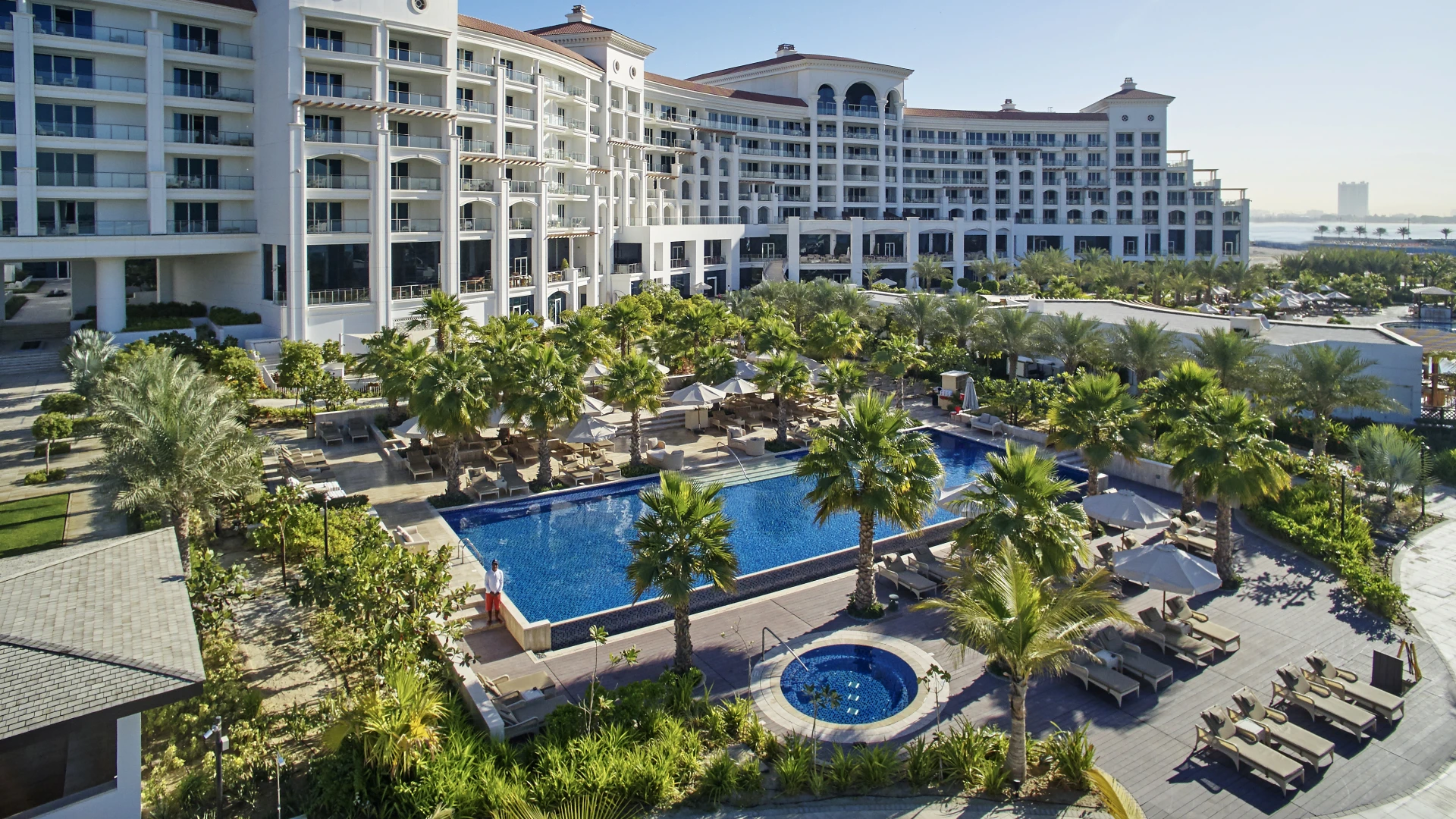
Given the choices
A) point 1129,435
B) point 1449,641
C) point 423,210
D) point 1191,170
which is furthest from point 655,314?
point 1191,170

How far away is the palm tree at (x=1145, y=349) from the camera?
32688 mm

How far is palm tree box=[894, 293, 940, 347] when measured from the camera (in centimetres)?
4284

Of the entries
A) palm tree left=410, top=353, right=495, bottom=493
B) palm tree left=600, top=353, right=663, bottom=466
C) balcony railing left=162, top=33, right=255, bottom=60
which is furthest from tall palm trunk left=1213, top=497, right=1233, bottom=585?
balcony railing left=162, top=33, right=255, bottom=60

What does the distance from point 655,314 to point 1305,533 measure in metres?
35.7

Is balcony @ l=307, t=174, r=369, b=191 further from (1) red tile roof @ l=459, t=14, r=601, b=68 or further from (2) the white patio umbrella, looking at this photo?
(2) the white patio umbrella

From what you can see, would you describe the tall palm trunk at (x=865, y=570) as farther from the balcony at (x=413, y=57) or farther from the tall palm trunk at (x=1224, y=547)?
the balcony at (x=413, y=57)

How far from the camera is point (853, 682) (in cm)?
1642

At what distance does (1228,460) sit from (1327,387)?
10.9 metres

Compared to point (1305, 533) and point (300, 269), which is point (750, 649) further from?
point (300, 269)

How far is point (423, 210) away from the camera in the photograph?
1905 inches

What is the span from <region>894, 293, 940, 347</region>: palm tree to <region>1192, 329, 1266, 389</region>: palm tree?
13795mm

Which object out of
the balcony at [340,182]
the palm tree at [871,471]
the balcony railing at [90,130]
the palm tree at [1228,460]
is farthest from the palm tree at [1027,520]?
the balcony railing at [90,130]

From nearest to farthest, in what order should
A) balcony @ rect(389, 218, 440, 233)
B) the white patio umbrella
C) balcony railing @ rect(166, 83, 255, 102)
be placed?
the white patio umbrella, balcony railing @ rect(166, 83, 255, 102), balcony @ rect(389, 218, 440, 233)

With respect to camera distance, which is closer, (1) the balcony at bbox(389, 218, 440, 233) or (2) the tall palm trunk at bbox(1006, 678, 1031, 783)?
(2) the tall palm trunk at bbox(1006, 678, 1031, 783)
